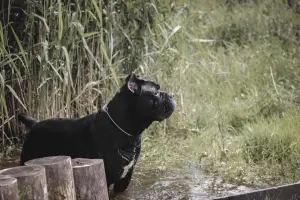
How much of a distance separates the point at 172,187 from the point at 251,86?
118 inches

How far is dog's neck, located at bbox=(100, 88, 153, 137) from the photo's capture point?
3602 millimetres

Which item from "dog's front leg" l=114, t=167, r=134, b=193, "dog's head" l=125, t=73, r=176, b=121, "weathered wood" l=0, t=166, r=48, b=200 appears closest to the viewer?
"weathered wood" l=0, t=166, r=48, b=200

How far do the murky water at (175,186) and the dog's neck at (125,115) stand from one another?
0.60 metres

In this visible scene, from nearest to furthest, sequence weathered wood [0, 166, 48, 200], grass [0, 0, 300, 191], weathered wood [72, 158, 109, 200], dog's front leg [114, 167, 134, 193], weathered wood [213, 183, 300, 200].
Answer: weathered wood [0, 166, 48, 200] → weathered wood [72, 158, 109, 200] → weathered wood [213, 183, 300, 200] → dog's front leg [114, 167, 134, 193] → grass [0, 0, 300, 191]

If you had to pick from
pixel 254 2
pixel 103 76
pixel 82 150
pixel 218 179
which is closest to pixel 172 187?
pixel 218 179

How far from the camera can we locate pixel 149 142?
5277mm

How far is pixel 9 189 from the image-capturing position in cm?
249

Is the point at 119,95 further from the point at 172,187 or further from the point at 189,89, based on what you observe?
the point at 189,89

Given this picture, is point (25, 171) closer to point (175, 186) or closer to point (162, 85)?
point (175, 186)

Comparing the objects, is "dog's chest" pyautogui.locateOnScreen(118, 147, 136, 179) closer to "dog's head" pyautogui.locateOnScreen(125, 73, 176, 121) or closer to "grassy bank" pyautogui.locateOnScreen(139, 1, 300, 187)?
"dog's head" pyautogui.locateOnScreen(125, 73, 176, 121)

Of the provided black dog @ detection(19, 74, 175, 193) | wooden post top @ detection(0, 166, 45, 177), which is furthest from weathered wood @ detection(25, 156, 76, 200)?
black dog @ detection(19, 74, 175, 193)

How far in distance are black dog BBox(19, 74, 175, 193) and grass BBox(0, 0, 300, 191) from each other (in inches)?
36.7

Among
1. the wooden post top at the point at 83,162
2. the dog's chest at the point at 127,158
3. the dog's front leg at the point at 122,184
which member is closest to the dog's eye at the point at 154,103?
the dog's chest at the point at 127,158

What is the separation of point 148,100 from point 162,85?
6.28 feet
